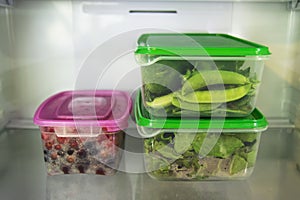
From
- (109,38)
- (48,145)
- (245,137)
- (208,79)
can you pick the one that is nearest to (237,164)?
(245,137)

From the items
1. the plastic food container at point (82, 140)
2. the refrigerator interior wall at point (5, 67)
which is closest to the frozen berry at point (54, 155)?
the plastic food container at point (82, 140)

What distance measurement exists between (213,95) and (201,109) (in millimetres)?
38

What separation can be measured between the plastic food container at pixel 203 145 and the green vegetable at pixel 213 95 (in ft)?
0.14

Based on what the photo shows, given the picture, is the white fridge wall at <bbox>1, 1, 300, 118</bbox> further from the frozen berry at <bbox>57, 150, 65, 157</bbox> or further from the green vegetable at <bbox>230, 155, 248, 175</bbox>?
the green vegetable at <bbox>230, 155, 248, 175</bbox>

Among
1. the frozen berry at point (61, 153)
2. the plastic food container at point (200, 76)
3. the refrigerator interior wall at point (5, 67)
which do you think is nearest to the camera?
the plastic food container at point (200, 76)

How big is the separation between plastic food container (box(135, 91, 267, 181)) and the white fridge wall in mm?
366

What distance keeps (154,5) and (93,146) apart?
469 mm

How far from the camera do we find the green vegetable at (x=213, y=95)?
66 centimetres

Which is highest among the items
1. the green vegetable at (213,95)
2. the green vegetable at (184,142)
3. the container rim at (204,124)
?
the green vegetable at (213,95)

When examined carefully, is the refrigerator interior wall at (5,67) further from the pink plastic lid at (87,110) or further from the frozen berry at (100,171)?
the frozen berry at (100,171)

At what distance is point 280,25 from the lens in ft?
3.31

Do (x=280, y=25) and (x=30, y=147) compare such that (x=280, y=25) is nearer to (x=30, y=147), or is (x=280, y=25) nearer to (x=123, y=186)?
(x=123, y=186)

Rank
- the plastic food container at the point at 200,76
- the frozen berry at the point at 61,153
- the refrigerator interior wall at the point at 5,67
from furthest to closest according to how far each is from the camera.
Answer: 1. the refrigerator interior wall at the point at 5,67
2. the frozen berry at the point at 61,153
3. the plastic food container at the point at 200,76

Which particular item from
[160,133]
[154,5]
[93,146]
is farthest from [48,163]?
[154,5]
